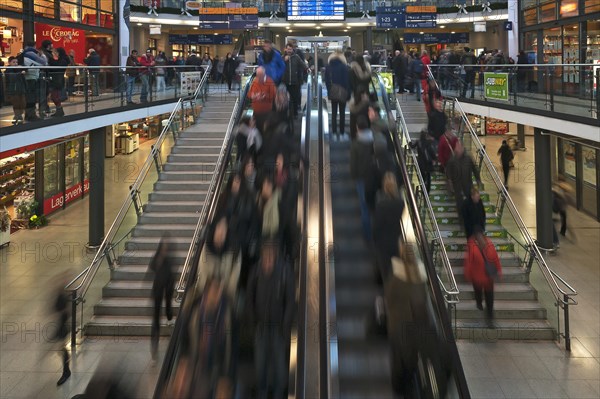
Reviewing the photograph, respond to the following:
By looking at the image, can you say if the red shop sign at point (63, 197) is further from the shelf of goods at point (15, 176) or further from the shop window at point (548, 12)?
the shop window at point (548, 12)

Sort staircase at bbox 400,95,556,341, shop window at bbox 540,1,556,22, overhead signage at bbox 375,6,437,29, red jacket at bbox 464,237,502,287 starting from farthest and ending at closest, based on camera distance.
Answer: overhead signage at bbox 375,6,437,29
shop window at bbox 540,1,556,22
staircase at bbox 400,95,556,341
red jacket at bbox 464,237,502,287

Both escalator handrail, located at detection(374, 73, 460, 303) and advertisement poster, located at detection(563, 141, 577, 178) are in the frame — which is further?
advertisement poster, located at detection(563, 141, 577, 178)

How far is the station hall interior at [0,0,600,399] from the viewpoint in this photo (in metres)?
6.14

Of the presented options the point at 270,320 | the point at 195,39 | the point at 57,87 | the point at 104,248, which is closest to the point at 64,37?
the point at 57,87

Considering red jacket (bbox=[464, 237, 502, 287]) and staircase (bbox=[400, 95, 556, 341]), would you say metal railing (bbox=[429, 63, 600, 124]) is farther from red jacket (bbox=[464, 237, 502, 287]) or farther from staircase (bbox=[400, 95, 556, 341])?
red jacket (bbox=[464, 237, 502, 287])

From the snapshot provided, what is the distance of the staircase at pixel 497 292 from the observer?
9453 mm

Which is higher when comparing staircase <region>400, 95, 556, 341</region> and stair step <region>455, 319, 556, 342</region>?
staircase <region>400, 95, 556, 341</region>

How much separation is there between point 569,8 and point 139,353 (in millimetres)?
18782

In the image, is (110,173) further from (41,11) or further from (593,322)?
(593,322)

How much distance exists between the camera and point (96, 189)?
1366 cm

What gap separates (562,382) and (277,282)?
4638mm

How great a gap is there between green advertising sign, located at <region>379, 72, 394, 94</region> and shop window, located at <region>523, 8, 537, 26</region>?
30.8 feet

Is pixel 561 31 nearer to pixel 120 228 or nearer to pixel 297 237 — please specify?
pixel 297 237

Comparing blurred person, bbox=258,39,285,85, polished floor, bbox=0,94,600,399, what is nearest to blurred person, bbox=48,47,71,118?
polished floor, bbox=0,94,600,399
